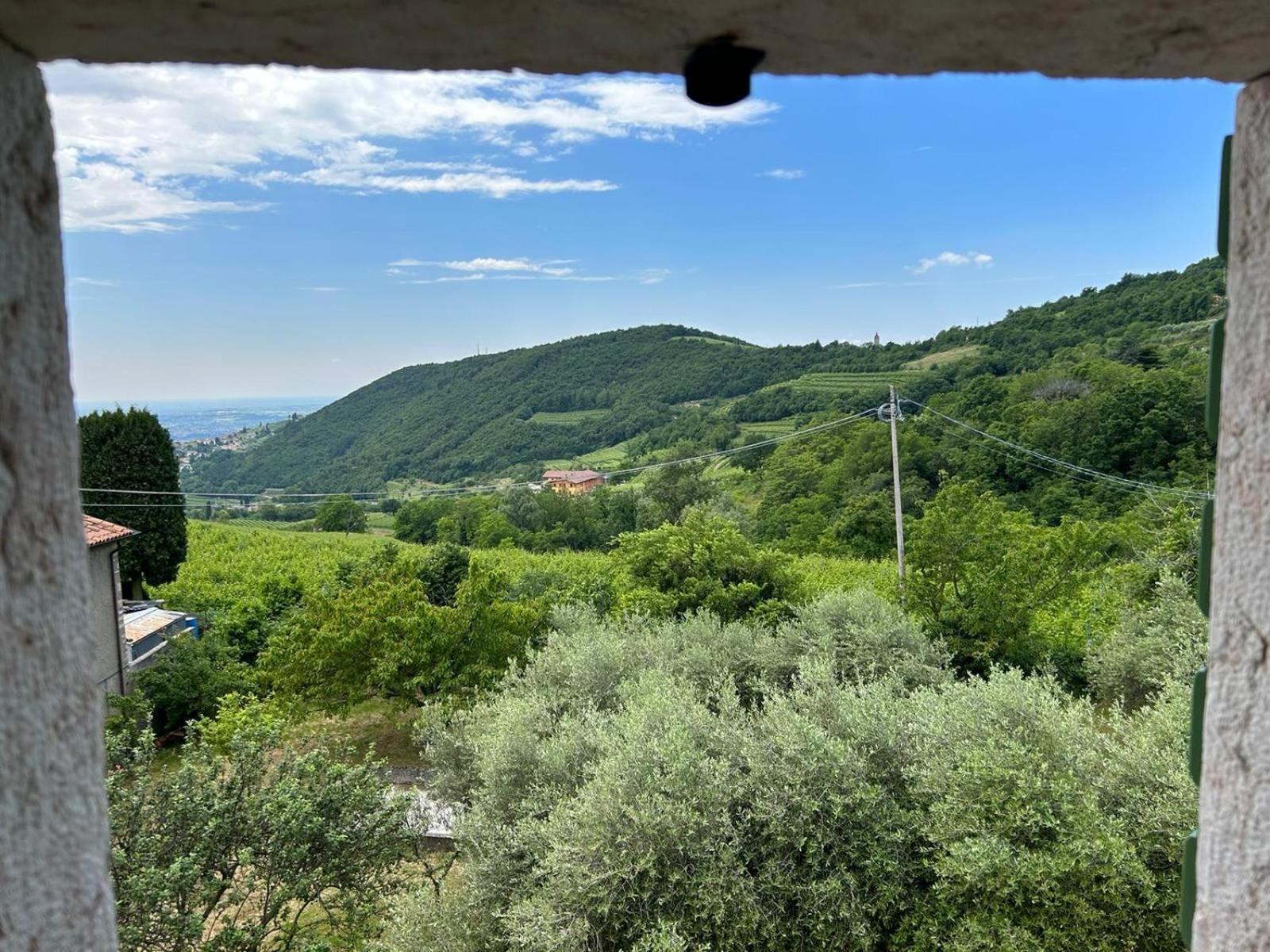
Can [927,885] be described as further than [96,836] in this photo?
Yes

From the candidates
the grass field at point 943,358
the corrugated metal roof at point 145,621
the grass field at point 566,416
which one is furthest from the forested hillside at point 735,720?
the grass field at point 566,416

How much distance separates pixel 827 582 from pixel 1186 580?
275 inches

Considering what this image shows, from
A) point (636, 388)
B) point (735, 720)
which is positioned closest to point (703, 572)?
point (735, 720)

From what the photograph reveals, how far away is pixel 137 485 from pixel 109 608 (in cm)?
651

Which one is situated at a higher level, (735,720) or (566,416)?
(566,416)

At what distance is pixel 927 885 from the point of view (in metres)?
7.36

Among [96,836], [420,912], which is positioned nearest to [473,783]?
[420,912]

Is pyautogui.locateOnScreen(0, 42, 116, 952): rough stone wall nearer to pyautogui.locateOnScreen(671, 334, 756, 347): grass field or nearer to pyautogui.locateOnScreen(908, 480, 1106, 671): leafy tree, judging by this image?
pyautogui.locateOnScreen(908, 480, 1106, 671): leafy tree

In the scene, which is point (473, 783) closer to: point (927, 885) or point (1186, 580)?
point (927, 885)

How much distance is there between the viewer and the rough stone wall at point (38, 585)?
0.76 metres

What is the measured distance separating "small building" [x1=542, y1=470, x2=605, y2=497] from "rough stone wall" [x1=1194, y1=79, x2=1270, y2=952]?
3574 cm

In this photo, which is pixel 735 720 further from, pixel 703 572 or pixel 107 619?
pixel 107 619

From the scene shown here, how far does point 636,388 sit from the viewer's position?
216 ft

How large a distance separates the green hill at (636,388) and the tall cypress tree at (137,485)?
→ 91.5 feet
